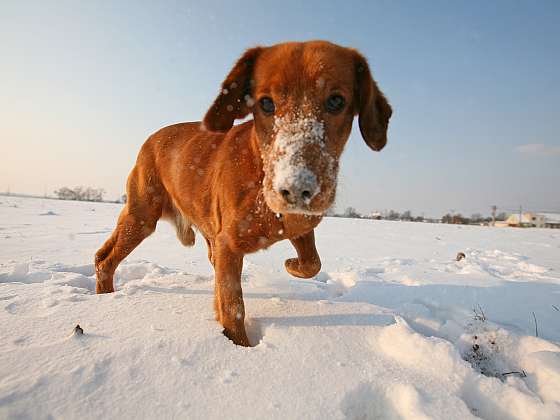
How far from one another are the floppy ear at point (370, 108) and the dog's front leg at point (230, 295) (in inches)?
52.8

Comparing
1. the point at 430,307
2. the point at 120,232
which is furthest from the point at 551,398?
the point at 120,232

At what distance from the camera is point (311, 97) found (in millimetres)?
1931

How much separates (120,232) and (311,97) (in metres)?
2.62

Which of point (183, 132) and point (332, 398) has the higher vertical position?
point (183, 132)

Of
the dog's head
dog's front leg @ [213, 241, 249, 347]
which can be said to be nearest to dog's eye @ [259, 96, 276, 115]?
the dog's head

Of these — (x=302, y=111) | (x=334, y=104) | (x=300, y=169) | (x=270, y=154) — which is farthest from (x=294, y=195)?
(x=334, y=104)

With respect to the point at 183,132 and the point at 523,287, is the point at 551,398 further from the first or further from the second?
the point at 183,132

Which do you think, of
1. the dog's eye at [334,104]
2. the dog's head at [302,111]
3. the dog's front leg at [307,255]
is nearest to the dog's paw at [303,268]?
the dog's front leg at [307,255]

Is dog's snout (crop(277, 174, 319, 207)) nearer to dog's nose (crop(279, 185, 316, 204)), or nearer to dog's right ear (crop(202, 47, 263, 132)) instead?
dog's nose (crop(279, 185, 316, 204))

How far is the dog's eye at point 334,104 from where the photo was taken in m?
2.00

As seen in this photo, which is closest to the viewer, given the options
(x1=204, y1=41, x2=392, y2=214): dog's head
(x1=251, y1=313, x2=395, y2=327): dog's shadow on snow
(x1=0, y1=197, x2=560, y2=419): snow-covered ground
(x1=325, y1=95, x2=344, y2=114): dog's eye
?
(x1=0, y1=197, x2=560, y2=419): snow-covered ground

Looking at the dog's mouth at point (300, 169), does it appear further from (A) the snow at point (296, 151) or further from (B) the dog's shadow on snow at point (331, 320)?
(B) the dog's shadow on snow at point (331, 320)

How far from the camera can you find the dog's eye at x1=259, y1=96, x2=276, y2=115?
2079 mm

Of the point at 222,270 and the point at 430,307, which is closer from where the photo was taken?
the point at 222,270
